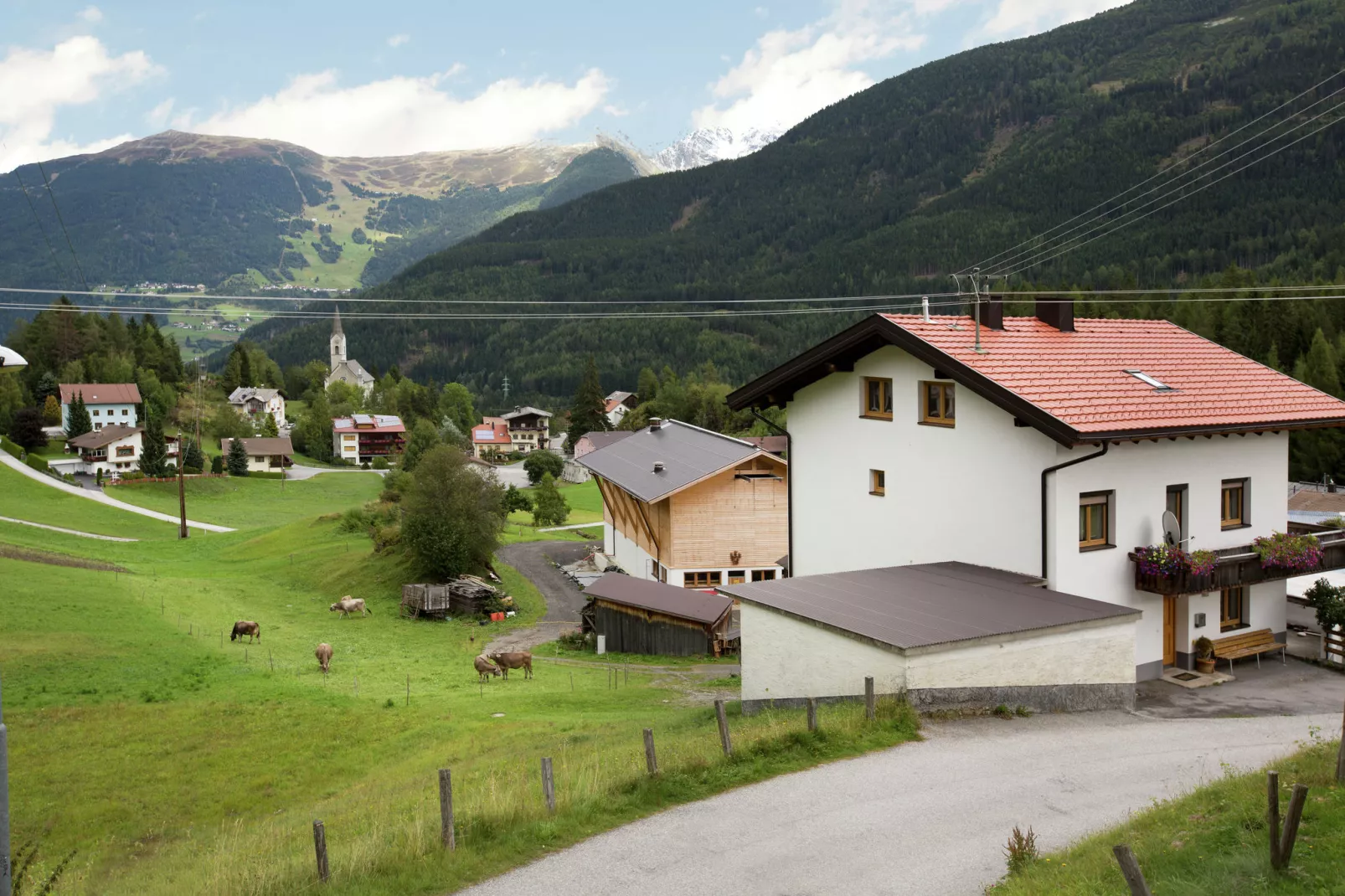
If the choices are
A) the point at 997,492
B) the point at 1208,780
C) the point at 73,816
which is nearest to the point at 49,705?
the point at 73,816

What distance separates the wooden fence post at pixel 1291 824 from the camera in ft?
27.4

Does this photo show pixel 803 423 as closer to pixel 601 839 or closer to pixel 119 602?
pixel 601 839

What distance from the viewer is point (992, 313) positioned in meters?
25.7

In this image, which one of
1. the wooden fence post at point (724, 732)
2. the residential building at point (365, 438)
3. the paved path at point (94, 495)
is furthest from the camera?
the residential building at point (365, 438)

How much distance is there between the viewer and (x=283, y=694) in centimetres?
2755

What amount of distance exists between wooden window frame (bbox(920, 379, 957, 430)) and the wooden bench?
786cm

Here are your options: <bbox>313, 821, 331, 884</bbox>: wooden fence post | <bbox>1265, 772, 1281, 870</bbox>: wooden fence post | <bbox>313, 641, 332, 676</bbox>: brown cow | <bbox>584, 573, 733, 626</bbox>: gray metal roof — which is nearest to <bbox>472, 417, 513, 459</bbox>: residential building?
<bbox>584, 573, 733, 626</bbox>: gray metal roof

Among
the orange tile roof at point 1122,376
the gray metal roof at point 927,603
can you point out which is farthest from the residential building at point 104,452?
the orange tile roof at point 1122,376

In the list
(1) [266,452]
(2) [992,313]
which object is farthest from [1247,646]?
(1) [266,452]

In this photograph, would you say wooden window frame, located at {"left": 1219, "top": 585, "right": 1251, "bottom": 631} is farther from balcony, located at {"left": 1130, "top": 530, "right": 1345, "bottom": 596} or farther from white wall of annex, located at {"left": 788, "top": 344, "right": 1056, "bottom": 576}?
white wall of annex, located at {"left": 788, "top": 344, "right": 1056, "bottom": 576}

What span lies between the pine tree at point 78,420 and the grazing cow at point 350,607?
8803cm

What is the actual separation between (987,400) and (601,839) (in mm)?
14032

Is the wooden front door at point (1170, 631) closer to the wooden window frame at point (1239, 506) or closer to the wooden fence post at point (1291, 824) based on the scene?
the wooden window frame at point (1239, 506)

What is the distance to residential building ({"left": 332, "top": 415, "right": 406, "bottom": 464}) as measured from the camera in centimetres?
16412
